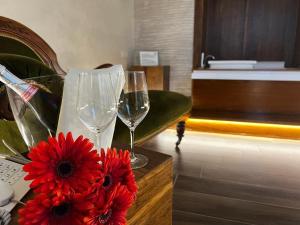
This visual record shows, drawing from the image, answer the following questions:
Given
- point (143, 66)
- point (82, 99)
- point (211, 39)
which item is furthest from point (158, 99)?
point (211, 39)

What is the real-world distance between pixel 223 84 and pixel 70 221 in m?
2.66

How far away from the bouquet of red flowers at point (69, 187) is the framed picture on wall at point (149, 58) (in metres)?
3.02

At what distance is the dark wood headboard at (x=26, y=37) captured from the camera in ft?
4.75

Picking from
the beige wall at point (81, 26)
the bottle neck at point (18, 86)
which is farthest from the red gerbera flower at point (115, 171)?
the beige wall at point (81, 26)

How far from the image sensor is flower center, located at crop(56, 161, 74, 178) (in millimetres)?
301

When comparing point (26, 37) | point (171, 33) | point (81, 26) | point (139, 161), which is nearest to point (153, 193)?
point (139, 161)

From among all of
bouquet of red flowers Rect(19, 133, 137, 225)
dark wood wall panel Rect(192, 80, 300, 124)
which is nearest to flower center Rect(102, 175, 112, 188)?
bouquet of red flowers Rect(19, 133, 137, 225)

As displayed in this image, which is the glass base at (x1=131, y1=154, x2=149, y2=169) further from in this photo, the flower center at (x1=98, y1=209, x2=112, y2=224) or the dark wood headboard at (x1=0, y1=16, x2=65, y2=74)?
the dark wood headboard at (x1=0, y1=16, x2=65, y2=74)

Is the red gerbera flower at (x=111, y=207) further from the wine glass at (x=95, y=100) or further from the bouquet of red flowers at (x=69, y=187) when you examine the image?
the wine glass at (x=95, y=100)

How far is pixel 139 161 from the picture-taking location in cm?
64

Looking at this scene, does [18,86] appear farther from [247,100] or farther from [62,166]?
[247,100]

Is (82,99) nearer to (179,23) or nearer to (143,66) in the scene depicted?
(143,66)

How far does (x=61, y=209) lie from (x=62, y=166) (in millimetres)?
58

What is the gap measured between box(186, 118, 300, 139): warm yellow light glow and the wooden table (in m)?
1.93
